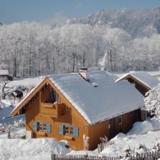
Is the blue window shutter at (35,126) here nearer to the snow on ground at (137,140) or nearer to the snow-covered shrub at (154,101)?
the snow on ground at (137,140)

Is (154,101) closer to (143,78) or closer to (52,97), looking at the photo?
(52,97)

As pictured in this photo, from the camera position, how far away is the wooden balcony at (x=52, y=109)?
109ft

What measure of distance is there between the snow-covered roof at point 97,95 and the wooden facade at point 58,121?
51 centimetres

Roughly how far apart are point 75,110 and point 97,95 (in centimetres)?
432

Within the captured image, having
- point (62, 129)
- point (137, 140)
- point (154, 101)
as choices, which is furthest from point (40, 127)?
point (154, 101)

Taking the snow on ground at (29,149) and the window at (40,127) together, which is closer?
the snow on ground at (29,149)

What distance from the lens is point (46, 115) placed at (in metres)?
35.0

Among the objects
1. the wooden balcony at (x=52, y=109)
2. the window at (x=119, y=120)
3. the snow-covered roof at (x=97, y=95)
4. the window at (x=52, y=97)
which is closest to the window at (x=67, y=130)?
the wooden balcony at (x=52, y=109)

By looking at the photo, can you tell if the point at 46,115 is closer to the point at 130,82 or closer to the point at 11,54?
the point at 130,82

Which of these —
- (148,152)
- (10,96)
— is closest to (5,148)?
(148,152)

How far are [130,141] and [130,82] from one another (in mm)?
18481

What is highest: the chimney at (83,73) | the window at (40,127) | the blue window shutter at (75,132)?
the chimney at (83,73)

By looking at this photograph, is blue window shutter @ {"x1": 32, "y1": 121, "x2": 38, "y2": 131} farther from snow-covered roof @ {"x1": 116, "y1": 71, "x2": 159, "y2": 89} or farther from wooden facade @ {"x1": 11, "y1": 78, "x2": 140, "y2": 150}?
snow-covered roof @ {"x1": 116, "y1": 71, "x2": 159, "y2": 89}

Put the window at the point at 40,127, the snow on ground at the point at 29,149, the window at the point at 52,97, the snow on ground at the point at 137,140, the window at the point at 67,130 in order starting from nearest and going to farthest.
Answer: the snow on ground at the point at 137,140, the snow on ground at the point at 29,149, the window at the point at 67,130, the window at the point at 52,97, the window at the point at 40,127
